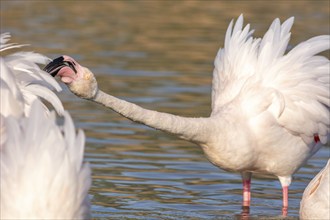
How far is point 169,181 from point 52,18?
11.5 metres

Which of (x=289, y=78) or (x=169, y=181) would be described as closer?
(x=289, y=78)

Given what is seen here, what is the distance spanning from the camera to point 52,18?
21250mm

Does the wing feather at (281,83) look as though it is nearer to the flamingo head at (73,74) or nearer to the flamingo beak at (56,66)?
the flamingo head at (73,74)

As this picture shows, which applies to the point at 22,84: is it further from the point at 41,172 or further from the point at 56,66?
the point at 41,172

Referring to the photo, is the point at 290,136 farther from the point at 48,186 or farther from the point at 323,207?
the point at 48,186

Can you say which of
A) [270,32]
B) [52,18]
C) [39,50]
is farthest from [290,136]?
[52,18]

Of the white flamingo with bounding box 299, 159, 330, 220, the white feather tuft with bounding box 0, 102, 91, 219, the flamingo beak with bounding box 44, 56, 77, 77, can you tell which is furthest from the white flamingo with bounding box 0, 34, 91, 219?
the white flamingo with bounding box 299, 159, 330, 220

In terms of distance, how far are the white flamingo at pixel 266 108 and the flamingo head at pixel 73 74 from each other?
46.0 inches

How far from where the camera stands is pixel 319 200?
7.75 m

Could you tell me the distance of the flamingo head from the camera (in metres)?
7.82

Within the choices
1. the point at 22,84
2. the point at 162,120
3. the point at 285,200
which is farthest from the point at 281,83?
the point at 22,84

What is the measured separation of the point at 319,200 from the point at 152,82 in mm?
7424

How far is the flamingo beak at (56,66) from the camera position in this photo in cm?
781

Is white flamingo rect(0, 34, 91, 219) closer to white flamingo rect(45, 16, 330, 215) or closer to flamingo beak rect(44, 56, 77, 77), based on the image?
flamingo beak rect(44, 56, 77, 77)
